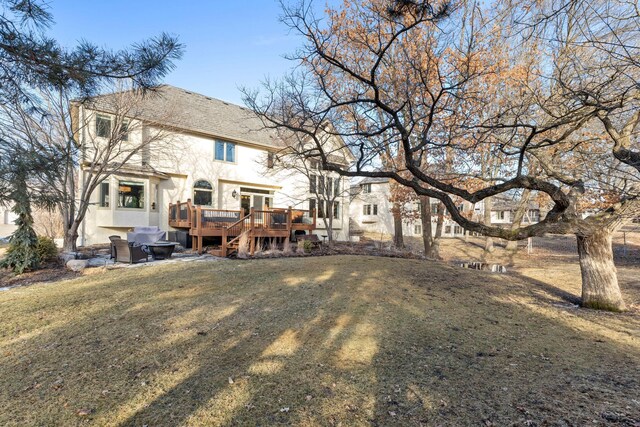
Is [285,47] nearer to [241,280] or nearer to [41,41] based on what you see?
[41,41]

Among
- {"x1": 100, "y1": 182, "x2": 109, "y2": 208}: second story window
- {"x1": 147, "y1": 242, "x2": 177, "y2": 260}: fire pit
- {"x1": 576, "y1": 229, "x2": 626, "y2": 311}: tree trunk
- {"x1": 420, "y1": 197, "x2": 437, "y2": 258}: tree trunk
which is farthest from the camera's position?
{"x1": 420, "y1": 197, "x2": 437, "y2": 258}: tree trunk

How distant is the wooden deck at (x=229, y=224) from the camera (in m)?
12.2

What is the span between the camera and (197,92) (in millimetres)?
18594

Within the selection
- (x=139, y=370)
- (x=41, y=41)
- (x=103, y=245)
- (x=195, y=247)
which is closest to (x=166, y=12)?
(x=41, y=41)

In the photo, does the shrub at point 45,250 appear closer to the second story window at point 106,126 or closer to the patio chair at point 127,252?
the patio chair at point 127,252

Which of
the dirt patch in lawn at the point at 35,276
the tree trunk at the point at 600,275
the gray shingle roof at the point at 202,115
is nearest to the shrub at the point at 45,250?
the dirt patch in lawn at the point at 35,276

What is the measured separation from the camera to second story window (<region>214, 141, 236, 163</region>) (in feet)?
54.4

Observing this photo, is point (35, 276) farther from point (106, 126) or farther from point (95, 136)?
point (106, 126)

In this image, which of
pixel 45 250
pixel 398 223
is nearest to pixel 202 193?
pixel 45 250

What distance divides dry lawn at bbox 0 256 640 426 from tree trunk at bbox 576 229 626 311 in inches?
17.4

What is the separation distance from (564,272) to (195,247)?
43.8ft

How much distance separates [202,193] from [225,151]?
2.56 m

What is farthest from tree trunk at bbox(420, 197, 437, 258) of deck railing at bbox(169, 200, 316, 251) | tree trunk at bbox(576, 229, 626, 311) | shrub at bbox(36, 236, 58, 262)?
shrub at bbox(36, 236, 58, 262)

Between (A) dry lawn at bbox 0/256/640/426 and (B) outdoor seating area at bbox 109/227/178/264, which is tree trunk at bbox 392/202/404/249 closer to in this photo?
(A) dry lawn at bbox 0/256/640/426
